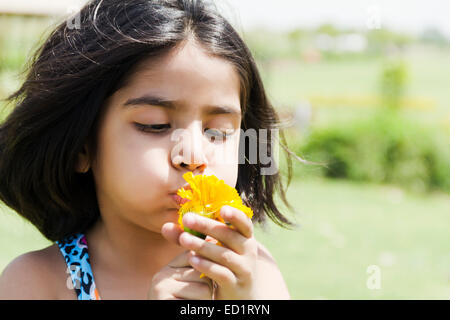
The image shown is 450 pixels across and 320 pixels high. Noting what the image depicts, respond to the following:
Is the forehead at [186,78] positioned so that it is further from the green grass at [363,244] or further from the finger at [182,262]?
the green grass at [363,244]

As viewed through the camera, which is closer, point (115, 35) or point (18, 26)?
point (115, 35)

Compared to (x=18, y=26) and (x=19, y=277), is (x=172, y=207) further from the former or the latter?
(x=18, y=26)

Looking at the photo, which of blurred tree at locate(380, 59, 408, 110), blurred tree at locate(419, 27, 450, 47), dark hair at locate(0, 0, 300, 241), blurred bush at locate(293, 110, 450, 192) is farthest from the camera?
blurred tree at locate(419, 27, 450, 47)

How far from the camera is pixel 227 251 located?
1.57m

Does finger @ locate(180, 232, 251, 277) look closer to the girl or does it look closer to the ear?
the girl

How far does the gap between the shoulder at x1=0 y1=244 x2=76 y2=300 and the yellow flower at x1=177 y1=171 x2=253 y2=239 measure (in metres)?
0.78

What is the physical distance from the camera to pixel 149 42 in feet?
6.47

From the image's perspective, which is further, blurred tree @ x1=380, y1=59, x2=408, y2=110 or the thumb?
blurred tree @ x1=380, y1=59, x2=408, y2=110

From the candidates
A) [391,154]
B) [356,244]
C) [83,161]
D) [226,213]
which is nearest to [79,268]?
[83,161]

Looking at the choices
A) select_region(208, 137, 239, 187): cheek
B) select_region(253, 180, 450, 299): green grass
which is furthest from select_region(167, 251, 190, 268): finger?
select_region(253, 180, 450, 299): green grass

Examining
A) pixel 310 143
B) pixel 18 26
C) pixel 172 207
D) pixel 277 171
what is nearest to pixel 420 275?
pixel 277 171

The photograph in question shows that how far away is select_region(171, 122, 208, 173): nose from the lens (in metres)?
1.79

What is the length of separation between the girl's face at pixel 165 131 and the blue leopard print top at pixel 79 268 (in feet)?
0.93
